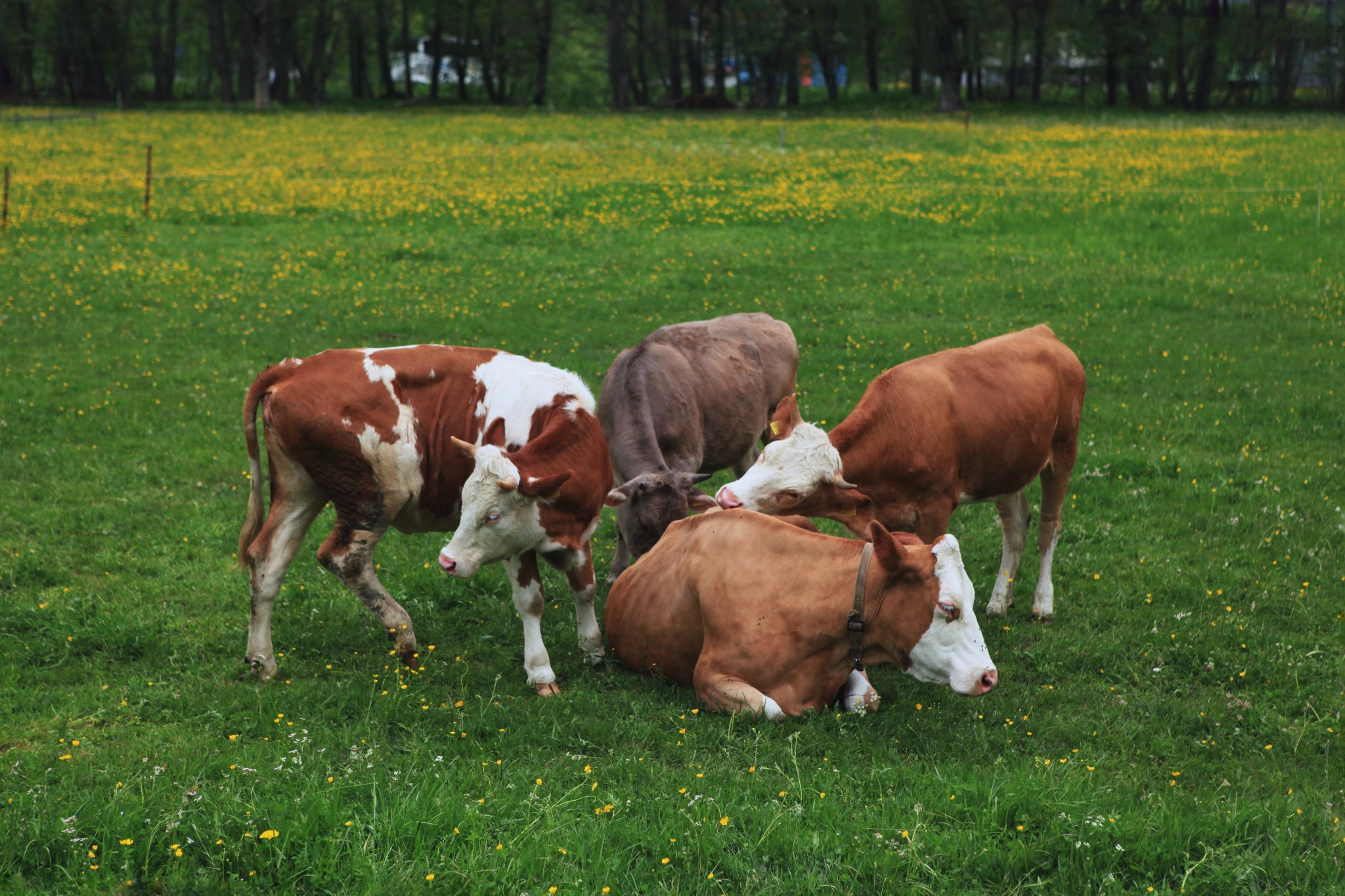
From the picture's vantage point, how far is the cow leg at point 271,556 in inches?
295

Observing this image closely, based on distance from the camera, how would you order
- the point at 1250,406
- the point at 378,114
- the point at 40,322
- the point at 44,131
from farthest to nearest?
the point at 378,114
the point at 44,131
the point at 40,322
the point at 1250,406

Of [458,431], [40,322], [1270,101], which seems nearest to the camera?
[458,431]

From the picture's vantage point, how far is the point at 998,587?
8.76 meters

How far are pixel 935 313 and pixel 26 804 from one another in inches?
617

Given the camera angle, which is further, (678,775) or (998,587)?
(998,587)

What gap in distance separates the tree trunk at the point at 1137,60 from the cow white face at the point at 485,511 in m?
65.5

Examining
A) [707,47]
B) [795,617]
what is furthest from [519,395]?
[707,47]

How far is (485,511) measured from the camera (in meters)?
6.98

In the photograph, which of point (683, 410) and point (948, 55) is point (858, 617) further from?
point (948, 55)

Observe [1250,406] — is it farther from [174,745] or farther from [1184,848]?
[174,745]

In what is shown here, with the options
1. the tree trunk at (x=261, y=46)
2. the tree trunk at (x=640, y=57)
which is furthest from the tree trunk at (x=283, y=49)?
the tree trunk at (x=640, y=57)

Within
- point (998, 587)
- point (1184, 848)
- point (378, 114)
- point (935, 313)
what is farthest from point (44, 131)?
point (1184, 848)

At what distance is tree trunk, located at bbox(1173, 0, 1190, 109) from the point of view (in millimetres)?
65688

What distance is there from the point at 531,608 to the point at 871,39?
74.1 m
